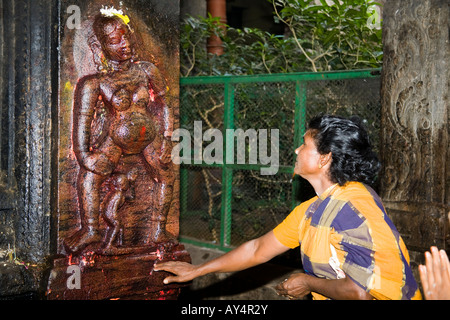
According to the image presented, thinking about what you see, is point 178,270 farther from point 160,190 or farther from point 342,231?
point 342,231

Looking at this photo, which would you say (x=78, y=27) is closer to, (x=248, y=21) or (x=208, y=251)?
(x=208, y=251)

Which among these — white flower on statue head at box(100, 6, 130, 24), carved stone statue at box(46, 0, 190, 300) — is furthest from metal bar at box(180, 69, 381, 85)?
white flower on statue head at box(100, 6, 130, 24)

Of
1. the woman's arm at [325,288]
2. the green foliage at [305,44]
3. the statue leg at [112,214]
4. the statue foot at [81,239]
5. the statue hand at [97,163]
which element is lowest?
the woman's arm at [325,288]

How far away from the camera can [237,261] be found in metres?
2.73

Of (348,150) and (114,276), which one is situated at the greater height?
(348,150)

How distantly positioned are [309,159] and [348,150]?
0.20 m

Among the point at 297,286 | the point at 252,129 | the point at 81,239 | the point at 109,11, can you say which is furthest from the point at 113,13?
the point at 252,129

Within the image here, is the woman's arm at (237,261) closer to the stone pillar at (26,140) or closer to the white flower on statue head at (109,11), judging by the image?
the stone pillar at (26,140)

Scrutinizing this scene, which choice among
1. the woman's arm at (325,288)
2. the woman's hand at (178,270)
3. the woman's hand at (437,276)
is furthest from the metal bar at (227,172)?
the woman's hand at (437,276)

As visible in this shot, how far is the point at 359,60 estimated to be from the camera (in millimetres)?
5141

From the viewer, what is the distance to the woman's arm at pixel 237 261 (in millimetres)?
2680

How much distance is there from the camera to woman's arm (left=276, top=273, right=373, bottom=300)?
2080mm

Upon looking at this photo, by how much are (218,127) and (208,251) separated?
1571 millimetres

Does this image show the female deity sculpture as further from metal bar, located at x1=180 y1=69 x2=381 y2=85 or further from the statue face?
metal bar, located at x1=180 y1=69 x2=381 y2=85
